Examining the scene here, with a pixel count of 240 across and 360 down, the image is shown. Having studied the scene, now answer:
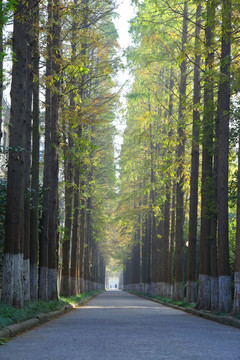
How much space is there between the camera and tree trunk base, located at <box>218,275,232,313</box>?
17.7 m

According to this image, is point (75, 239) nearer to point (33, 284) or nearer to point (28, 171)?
point (33, 284)

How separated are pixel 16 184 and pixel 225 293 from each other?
7.43m

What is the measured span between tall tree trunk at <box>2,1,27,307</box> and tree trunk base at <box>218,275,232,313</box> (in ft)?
21.0

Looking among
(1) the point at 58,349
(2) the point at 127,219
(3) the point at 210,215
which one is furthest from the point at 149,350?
(2) the point at 127,219

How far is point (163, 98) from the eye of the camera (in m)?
30.5

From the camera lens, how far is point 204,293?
20.6m

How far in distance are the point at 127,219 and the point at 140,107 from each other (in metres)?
9.16

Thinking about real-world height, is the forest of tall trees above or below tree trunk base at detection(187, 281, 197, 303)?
above

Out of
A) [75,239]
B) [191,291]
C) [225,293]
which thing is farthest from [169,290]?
[225,293]

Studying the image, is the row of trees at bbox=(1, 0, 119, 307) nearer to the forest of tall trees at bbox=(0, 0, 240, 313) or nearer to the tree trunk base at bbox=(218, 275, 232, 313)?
the forest of tall trees at bbox=(0, 0, 240, 313)

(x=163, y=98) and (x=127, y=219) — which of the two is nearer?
(x=163, y=98)

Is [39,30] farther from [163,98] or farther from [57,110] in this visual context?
[163,98]

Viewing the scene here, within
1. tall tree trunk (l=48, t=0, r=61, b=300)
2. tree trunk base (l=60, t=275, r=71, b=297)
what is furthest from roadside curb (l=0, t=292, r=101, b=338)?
tree trunk base (l=60, t=275, r=71, b=297)

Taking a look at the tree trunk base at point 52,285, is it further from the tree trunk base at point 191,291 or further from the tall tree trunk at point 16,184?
the tall tree trunk at point 16,184
